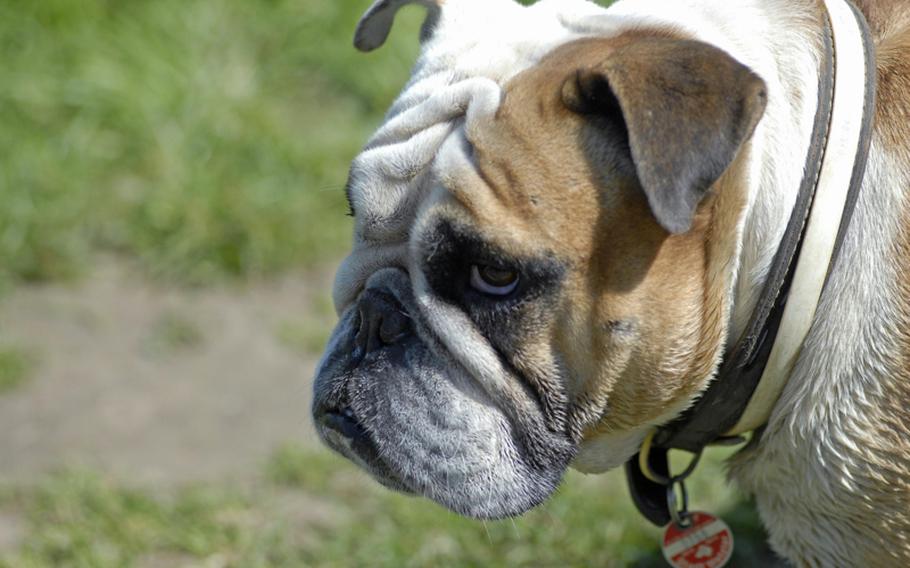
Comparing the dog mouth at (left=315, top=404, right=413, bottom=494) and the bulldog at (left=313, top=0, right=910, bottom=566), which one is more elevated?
the bulldog at (left=313, top=0, right=910, bottom=566)

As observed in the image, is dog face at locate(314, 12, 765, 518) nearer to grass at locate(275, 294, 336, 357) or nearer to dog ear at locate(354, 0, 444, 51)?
dog ear at locate(354, 0, 444, 51)

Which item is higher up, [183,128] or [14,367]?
[183,128]

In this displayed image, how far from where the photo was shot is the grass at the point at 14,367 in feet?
15.7

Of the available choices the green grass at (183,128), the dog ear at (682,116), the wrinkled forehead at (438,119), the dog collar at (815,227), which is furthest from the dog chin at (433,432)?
the green grass at (183,128)

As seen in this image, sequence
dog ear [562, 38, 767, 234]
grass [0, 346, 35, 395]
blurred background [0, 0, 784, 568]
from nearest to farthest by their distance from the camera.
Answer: dog ear [562, 38, 767, 234] → blurred background [0, 0, 784, 568] → grass [0, 346, 35, 395]

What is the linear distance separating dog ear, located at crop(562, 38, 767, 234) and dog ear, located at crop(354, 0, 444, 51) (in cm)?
66

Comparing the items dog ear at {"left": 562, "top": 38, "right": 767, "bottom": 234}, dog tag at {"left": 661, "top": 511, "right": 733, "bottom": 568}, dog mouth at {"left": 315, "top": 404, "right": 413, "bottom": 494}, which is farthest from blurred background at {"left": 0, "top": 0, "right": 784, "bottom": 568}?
dog ear at {"left": 562, "top": 38, "right": 767, "bottom": 234}

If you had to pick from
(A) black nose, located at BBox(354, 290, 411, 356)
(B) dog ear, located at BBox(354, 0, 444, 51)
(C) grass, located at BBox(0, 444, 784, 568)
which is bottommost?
(C) grass, located at BBox(0, 444, 784, 568)

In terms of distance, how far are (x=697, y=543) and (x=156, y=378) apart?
253 centimetres

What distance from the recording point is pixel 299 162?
5.78 metres

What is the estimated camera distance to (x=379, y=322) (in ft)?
8.85

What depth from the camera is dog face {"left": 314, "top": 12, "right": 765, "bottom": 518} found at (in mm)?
2379

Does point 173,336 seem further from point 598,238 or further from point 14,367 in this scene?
point 598,238

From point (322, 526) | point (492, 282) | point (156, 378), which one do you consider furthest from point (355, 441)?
point (156, 378)
